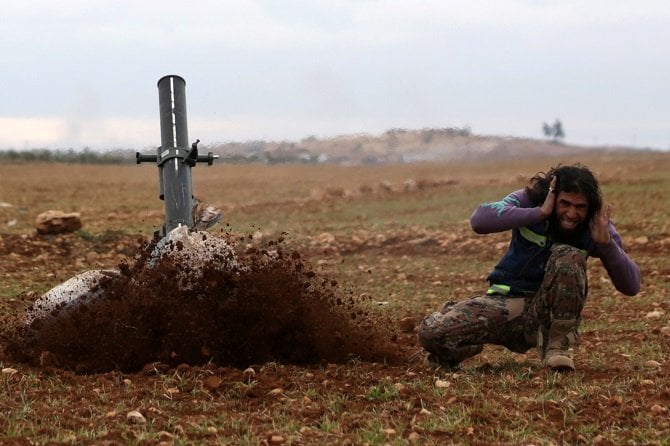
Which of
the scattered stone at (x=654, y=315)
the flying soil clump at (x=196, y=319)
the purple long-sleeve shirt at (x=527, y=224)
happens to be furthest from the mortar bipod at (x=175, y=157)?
the scattered stone at (x=654, y=315)

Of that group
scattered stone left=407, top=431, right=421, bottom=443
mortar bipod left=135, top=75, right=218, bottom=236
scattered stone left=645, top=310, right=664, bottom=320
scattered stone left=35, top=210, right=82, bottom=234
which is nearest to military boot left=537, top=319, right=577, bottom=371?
scattered stone left=407, top=431, right=421, bottom=443

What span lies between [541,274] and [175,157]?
2.06 metres

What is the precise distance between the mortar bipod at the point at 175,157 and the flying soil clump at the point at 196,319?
210mm

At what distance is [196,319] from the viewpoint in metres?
5.17

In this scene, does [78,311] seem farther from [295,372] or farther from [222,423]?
[222,423]

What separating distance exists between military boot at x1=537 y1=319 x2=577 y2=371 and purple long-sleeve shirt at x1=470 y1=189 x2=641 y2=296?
34cm

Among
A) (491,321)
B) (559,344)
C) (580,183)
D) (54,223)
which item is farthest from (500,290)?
(54,223)

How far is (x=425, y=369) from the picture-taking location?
5.38 m

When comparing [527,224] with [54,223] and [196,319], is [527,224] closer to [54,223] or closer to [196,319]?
[196,319]

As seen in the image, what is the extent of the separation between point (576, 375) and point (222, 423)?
6.20 ft

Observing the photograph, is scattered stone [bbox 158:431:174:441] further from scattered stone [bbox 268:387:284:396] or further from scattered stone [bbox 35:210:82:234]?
scattered stone [bbox 35:210:82:234]

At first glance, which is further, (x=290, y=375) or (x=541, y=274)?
(x=541, y=274)

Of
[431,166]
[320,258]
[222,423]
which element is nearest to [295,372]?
[222,423]

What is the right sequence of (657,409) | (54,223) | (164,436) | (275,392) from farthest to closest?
(54,223), (275,392), (657,409), (164,436)
